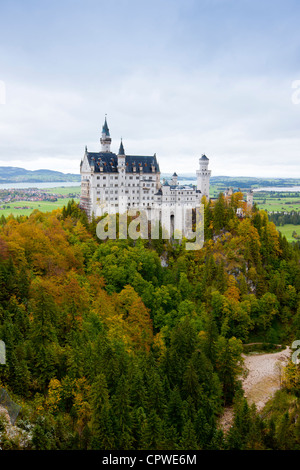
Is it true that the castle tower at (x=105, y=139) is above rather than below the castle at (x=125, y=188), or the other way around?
above

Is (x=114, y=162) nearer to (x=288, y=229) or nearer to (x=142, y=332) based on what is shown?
(x=142, y=332)

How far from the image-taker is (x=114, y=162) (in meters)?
92.8

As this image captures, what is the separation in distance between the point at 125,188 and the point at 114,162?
7.48 m

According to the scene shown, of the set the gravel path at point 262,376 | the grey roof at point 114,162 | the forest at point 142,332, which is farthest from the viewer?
the grey roof at point 114,162

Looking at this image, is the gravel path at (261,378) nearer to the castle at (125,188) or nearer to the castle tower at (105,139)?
the castle at (125,188)

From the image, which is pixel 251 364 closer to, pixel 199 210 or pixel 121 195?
pixel 199 210

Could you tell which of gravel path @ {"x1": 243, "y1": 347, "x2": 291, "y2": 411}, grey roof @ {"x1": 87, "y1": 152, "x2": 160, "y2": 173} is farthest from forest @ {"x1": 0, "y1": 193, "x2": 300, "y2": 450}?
grey roof @ {"x1": 87, "y1": 152, "x2": 160, "y2": 173}

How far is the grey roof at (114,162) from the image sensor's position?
90438mm

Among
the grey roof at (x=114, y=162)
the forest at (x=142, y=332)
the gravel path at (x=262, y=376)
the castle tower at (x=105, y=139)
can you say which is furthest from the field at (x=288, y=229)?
the gravel path at (x=262, y=376)

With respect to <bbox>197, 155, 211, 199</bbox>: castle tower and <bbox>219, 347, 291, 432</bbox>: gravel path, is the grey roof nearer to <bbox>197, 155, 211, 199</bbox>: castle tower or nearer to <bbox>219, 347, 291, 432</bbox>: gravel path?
<bbox>197, 155, 211, 199</bbox>: castle tower

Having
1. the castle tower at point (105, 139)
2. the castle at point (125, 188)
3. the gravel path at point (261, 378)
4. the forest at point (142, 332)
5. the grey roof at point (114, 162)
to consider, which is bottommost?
the gravel path at point (261, 378)

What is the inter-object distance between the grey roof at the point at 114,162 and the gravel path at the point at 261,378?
2151 inches
